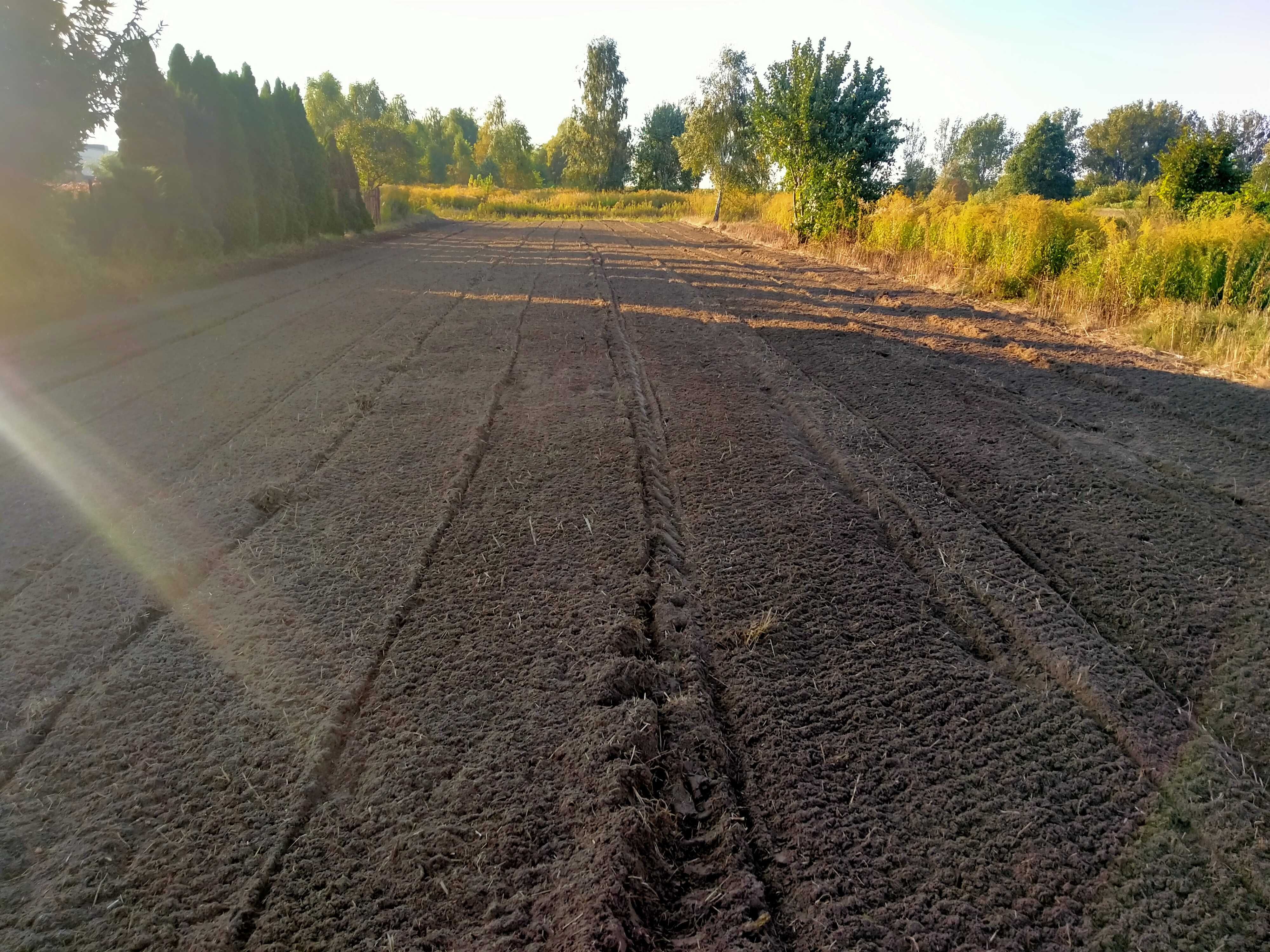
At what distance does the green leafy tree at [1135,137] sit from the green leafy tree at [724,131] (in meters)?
52.7

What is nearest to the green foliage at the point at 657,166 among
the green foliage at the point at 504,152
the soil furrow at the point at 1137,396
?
the green foliage at the point at 504,152

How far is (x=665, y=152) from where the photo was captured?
5819 cm

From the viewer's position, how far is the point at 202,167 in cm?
1479

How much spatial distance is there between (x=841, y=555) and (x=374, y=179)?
1371 inches

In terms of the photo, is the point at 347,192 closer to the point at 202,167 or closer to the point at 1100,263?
the point at 202,167

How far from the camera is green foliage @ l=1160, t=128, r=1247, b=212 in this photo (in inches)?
688

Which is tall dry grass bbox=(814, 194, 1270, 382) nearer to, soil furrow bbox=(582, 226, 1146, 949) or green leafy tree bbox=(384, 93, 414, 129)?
soil furrow bbox=(582, 226, 1146, 949)

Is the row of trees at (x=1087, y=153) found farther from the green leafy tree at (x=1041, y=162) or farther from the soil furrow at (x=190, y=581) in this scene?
the soil furrow at (x=190, y=581)

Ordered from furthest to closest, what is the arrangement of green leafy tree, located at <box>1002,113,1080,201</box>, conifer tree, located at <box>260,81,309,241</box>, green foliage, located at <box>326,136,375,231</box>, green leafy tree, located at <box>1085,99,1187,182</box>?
green leafy tree, located at <box>1085,99,1187,182</box> → green leafy tree, located at <box>1002,113,1080,201</box> → green foliage, located at <box>326,136,375,231</box> → conifer tree, located at <box>260,81,309,241</box>

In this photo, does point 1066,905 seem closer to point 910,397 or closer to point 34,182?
point 910,397

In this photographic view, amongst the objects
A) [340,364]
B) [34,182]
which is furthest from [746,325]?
[34,182]

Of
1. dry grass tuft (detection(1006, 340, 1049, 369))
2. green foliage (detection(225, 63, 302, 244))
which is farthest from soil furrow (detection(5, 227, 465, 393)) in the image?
dry grass tuft (detection(1006, 340, 1049, 369))

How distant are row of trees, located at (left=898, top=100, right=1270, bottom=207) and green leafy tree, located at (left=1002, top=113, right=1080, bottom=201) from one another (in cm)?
5

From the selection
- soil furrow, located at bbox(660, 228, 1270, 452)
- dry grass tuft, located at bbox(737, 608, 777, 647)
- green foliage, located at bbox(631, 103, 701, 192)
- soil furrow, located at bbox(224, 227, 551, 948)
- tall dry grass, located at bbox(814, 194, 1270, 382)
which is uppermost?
green foliage, located at bbox(631, 103, 701, 192)
